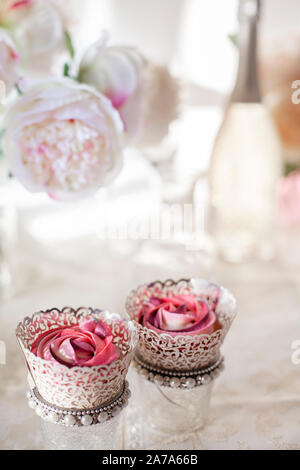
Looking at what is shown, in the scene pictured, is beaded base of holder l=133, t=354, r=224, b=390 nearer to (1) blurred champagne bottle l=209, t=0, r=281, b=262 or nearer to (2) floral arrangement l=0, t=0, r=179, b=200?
(2) floral arrangement l=0, t=0, r=179, b=200

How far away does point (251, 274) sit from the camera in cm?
81

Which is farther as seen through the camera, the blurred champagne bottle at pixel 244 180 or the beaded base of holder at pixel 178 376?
the blurred champagne bottle at pixel 244 180

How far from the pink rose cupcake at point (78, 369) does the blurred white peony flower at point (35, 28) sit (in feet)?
0.89

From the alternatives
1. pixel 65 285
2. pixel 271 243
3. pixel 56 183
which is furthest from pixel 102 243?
pixel 56 183

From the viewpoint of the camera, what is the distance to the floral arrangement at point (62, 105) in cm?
47

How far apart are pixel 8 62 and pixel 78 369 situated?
0.27m

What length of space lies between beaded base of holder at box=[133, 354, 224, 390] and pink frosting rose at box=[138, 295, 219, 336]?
0.11 ft

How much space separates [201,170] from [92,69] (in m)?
0.73

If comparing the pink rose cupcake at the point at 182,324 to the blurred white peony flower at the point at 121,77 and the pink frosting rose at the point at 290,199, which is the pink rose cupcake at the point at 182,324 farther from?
the pink frosting rose at the point at 290,199

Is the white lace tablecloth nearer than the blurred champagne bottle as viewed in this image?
Yes

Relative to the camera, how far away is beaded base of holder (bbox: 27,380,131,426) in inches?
15.6

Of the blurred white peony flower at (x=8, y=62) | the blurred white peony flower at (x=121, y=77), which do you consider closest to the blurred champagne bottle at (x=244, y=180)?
the blurred white peony flower at (x=121, y=77)

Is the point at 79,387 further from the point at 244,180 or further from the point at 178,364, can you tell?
the point at 244,180

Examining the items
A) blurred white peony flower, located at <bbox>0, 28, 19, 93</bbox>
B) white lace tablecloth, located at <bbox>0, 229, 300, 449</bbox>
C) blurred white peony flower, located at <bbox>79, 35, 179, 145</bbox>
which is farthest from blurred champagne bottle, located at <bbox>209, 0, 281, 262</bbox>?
blurred white peony flower, located at <bbox>0, 28, 19, 93</bbox>
